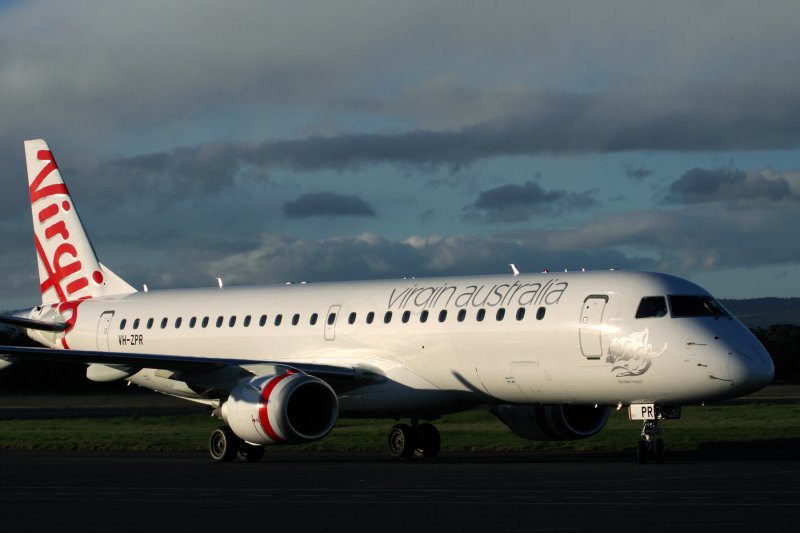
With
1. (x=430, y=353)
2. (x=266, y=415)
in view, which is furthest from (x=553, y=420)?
(x=266, y=415)

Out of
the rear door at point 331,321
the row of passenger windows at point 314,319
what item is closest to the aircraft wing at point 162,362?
the rear door at point 331,321

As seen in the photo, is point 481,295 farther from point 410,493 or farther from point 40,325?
point 40,325

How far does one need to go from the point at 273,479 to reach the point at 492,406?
366 inches

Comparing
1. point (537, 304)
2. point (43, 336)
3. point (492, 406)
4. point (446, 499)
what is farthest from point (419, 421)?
point (446, 499)

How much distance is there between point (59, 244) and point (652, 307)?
20.5 m

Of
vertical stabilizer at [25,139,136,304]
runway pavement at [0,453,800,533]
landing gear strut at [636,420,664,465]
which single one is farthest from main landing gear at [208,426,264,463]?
vertical stabilizer at [25,139,136,304]

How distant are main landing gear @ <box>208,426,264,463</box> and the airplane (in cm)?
4

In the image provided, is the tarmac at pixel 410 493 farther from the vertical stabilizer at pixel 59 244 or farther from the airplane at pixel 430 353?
the vertical stabilizer at pixel 59 244

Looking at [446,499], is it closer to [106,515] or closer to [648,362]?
[106,515]

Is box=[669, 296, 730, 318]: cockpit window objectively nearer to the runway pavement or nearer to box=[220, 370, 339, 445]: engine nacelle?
the runway pavement

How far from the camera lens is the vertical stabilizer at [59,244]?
41.8m

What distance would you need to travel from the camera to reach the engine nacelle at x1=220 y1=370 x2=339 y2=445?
3025cm

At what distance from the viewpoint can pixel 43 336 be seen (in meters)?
41.5

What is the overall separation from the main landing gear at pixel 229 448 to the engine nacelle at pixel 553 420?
5.73 metres
